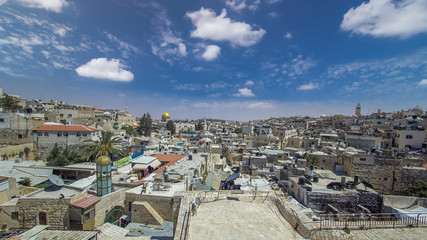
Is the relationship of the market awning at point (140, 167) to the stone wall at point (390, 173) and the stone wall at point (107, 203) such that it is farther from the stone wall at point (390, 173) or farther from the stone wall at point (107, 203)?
the stone wall at point (390, 173)

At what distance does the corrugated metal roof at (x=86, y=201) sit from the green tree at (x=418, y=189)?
92.5ft

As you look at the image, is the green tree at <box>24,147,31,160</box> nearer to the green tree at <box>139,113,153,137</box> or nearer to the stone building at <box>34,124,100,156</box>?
the stone building at <box>34,124,100,156</box>

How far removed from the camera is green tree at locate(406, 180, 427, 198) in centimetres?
1783

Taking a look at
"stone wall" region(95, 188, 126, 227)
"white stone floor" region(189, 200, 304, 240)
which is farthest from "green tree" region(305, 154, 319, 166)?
"stone wall" region(95, 188, 126, 227)

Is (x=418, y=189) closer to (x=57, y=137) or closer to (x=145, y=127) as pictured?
(x=57, y=137)

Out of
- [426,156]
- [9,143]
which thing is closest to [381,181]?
[426,156]

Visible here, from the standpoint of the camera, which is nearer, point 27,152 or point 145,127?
point 27,152

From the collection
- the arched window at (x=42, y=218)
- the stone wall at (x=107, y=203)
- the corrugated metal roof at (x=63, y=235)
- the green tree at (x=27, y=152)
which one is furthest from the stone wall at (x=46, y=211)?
the green tree at (x=27, y=152)

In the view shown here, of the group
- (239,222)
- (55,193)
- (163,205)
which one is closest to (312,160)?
(163,205)

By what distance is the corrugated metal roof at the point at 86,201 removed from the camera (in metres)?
10.8

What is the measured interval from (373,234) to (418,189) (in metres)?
19.7

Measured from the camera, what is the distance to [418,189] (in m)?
18.5

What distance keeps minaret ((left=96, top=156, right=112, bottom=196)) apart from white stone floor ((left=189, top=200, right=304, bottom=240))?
770 centimetres

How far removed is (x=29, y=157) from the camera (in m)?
27.8
